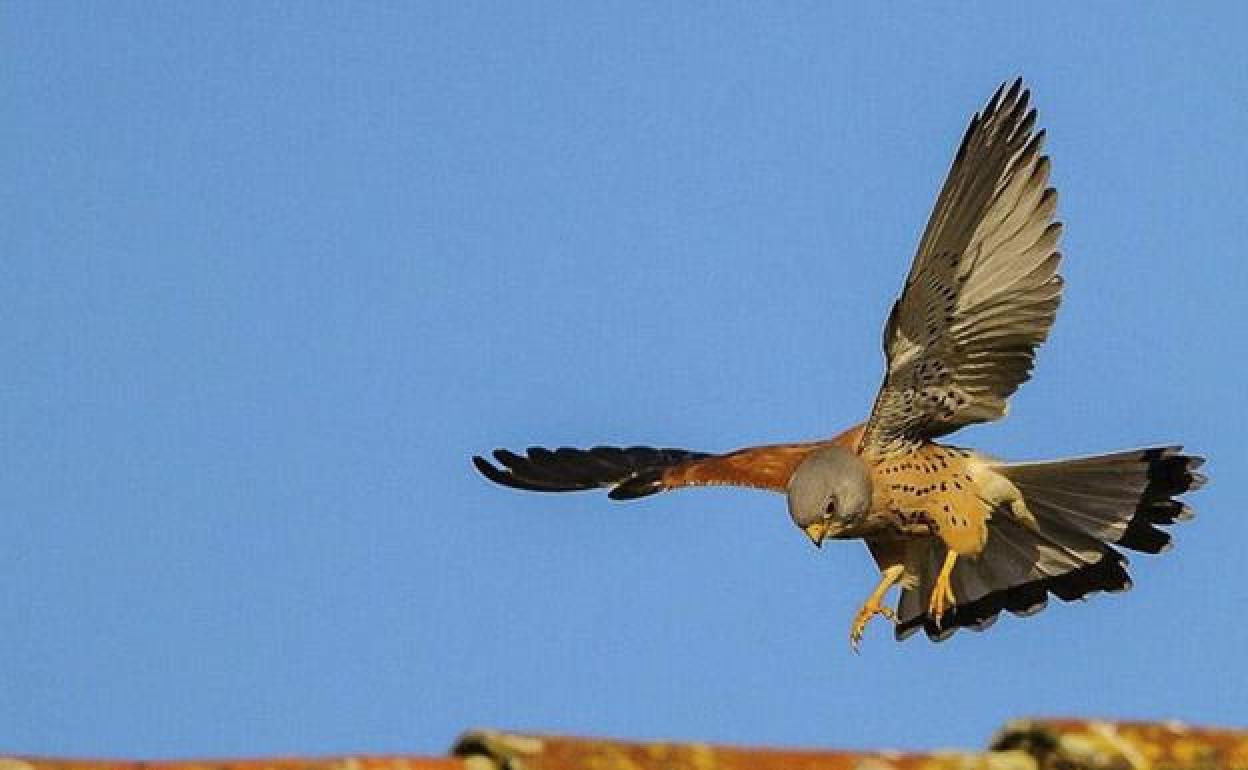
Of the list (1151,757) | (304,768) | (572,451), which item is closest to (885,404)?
(572,451)

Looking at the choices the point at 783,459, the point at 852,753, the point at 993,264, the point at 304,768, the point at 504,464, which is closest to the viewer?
the point at 304,768

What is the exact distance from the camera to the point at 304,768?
4148 millimetres

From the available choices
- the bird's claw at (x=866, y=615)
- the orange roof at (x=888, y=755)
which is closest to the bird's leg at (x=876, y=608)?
the bird's claw at (x=866, y=615)

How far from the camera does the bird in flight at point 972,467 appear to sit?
844 centimetres

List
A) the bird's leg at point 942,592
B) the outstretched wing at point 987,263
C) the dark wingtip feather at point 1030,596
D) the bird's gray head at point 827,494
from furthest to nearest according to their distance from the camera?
the dark wingtip feather at point 1030,596
the bird's leg at point 942,592
the bird's gray head at point 827,494
the outstretched wing at point 987,263

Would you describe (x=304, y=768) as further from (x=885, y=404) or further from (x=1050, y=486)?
(x=1050, y=486)

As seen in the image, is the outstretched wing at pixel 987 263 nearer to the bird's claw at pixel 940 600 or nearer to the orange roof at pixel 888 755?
the bird's claw at pixel 940 600

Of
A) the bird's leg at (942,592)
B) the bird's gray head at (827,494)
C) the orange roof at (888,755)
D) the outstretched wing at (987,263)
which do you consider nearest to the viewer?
the orange roof at (888,755)

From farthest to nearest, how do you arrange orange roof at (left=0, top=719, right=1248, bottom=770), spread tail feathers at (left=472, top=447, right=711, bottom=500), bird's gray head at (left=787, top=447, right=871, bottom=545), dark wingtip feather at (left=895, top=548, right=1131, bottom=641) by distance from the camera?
spread tail feathers at (left=472, top=447, right=711, bottom=500) → dark wingtip feather at (left=895, top=548, right=1131, bottom=641) → bird's gray head at (left=787, top=447, right=871, bottom=545) → orange roof at (left=0, top=719, right=1248, bottom=770)

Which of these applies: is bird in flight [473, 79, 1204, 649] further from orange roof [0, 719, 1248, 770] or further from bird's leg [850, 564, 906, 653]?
orange roof [0, 719, 1248, 770]

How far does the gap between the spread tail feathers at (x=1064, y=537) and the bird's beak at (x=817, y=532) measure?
752mm

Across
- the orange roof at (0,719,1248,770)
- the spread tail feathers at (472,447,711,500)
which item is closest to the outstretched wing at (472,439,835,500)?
the spread tail feathers at (472,447,711,500)

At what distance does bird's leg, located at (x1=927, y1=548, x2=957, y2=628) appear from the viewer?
9.23 metres

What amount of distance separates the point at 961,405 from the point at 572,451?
9.14 ft
